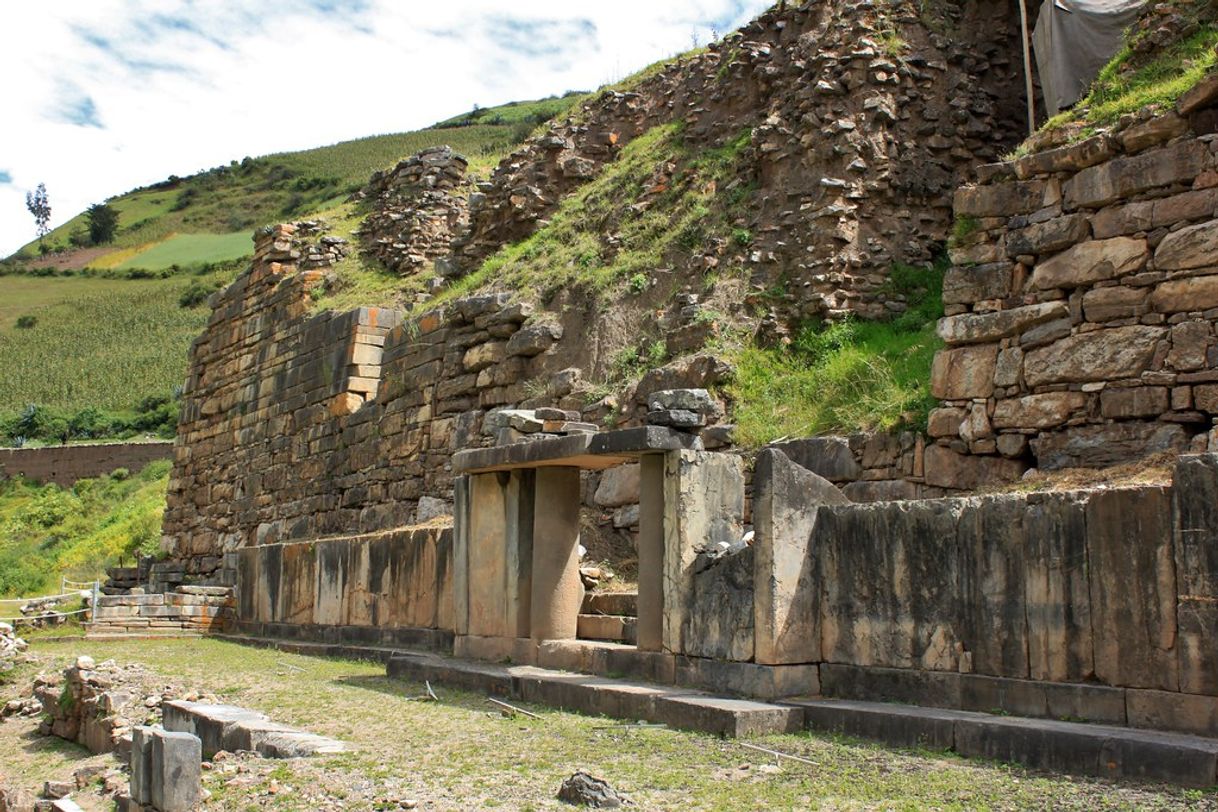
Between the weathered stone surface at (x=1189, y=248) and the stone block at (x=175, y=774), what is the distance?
772 cm

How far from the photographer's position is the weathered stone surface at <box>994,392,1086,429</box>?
9992 mm

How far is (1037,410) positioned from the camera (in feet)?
33.4

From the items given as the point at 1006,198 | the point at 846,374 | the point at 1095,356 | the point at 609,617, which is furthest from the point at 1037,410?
the point at 609,617

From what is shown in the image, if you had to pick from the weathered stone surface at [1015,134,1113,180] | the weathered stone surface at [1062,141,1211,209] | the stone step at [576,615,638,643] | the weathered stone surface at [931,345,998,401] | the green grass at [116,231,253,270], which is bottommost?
the stone step at [576,615,638,643]

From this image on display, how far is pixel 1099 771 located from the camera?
5.91 metres

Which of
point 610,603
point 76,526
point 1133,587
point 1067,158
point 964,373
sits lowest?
point 610,603

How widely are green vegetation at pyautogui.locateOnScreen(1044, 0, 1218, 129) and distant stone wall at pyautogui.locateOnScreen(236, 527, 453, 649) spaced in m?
7.28

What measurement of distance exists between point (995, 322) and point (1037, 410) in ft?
2.84

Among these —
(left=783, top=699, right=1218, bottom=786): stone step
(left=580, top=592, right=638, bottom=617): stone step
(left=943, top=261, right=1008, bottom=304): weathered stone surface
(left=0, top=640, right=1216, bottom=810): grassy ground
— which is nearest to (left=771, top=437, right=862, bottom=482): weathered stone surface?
(left=943, top=261, right=1008, bottom=304): weathered stone surface

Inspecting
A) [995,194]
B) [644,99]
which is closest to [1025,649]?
[995,194]

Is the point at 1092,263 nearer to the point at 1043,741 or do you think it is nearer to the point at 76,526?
the point at 1043,741

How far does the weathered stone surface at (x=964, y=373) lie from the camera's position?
10602 mm

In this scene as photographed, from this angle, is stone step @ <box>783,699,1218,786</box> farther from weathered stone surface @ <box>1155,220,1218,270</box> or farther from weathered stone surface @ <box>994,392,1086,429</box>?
weathered stone surface @ <box>1155,220,1218,270</box>

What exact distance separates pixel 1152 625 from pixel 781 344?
778 cm
